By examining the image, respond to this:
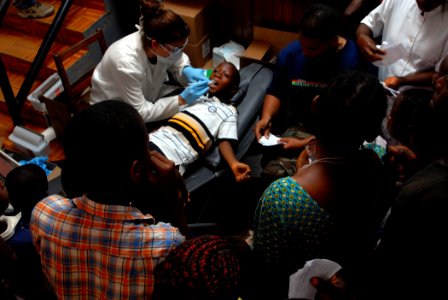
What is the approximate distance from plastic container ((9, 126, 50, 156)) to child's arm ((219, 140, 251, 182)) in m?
1.48

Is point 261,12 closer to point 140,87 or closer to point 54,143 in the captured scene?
point 140,87

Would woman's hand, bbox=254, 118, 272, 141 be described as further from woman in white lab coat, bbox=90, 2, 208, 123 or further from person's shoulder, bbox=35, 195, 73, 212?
person's shoulder, bbox=35, 195, 73, 212

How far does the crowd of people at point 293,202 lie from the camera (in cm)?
109

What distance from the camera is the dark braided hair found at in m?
0.97

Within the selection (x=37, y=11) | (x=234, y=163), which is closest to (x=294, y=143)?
(x=234, y=163)

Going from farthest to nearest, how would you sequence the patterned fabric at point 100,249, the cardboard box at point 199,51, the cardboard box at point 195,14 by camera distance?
1. the cardboard box at point 199,51
2. the cardboard box at point 195,14
3. the patterned fabric at point 100,249

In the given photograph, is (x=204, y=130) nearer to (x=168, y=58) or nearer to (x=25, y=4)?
(x=168, y=58)

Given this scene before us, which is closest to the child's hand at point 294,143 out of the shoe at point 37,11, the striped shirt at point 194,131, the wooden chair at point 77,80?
the striped shirt at point 194,131

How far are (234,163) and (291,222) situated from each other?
3.11 feet

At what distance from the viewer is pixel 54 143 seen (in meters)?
3.14

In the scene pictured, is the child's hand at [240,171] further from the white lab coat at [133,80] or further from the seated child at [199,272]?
the seated child at [199,272]

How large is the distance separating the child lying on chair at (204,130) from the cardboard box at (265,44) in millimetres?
496

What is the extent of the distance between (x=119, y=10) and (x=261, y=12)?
1.34 metres

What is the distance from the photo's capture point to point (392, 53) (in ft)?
6.95
